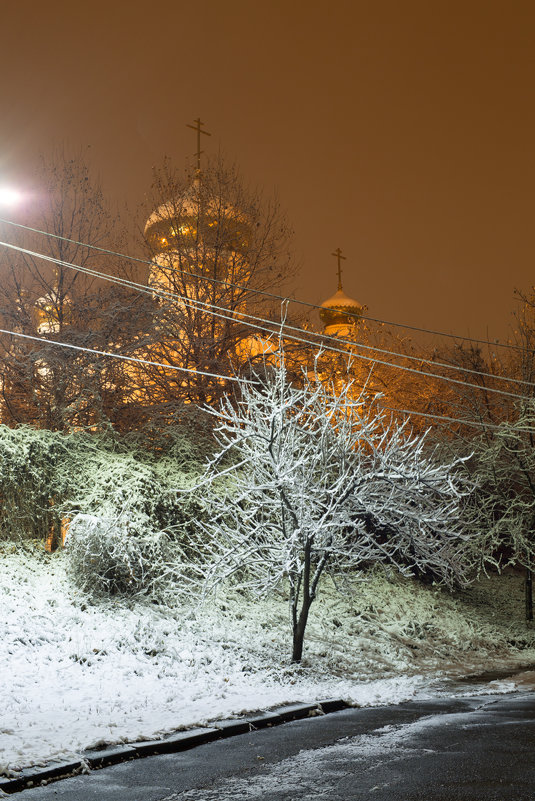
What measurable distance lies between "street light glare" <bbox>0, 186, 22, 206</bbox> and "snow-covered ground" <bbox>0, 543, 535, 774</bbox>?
20.7 ft

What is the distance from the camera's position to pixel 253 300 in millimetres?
24266

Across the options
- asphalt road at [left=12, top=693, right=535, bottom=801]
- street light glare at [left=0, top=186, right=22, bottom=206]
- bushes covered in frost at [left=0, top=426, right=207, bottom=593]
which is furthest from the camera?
bushes covered in frost at [left=0, top=426, right=207, bottom=593]

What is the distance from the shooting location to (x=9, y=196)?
1071cm

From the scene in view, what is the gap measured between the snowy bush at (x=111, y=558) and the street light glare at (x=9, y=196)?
6143 mm

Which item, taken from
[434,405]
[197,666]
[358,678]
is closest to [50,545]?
[197,666]

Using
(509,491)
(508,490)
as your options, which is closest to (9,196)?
(508,490)

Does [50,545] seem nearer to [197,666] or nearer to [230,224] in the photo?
[197,666]

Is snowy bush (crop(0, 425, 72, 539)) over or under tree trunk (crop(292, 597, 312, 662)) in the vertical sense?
over

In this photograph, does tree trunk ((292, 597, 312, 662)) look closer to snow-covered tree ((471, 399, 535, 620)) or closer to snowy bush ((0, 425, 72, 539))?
snowy bush ((0, 425, 72, 539))

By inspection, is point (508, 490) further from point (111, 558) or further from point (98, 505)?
point (111, 558)

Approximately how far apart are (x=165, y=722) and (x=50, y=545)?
29.8ft

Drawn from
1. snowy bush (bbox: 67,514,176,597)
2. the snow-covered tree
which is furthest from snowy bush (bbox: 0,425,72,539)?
the snow-covered tree

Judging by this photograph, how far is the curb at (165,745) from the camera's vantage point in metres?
6.18

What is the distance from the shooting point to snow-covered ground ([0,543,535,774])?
845 centimetres
